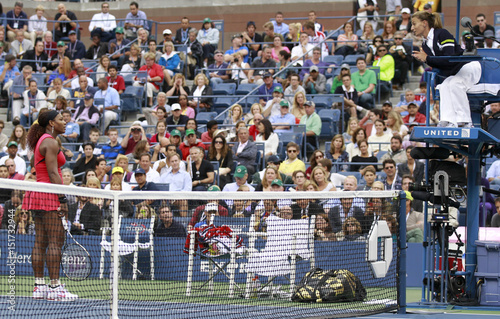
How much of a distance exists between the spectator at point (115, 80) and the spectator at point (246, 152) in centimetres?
525

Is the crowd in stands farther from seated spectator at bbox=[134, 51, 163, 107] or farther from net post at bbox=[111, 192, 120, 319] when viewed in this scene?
net post at bbox=[111, 192, 120, 319]

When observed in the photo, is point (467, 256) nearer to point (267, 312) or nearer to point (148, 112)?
point (267, 312)

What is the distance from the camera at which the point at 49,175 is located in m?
8.54

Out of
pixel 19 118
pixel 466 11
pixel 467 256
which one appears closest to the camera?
pixel 467 256

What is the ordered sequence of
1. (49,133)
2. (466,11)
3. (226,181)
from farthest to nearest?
(466,11) → (226,181) → (49,133)

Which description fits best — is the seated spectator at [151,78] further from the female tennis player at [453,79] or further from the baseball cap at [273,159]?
the female tennis player at [453,79]

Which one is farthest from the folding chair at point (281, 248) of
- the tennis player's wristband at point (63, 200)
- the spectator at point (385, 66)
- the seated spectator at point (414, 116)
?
the spectator at point (385, 66)

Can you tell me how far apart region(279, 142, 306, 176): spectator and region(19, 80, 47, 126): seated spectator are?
7.24 metres

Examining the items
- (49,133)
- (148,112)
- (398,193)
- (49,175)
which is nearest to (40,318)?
(49,175)

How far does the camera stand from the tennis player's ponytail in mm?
8750

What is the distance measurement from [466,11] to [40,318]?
17682 mm

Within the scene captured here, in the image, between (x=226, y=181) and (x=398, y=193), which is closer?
(x=398, y=193)

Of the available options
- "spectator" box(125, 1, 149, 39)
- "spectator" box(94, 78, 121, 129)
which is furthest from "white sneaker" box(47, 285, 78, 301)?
"spectator" box(125, 1, 149, 39)

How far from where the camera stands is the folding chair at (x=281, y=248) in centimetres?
872
